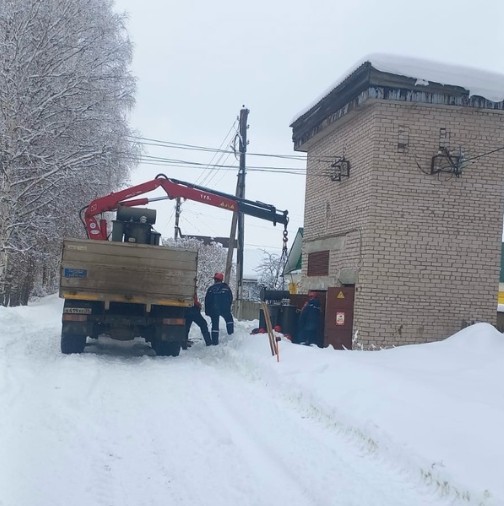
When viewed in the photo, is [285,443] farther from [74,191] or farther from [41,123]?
[74,191]

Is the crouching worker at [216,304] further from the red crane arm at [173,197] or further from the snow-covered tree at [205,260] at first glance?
the snow-covered tree at [205,260]

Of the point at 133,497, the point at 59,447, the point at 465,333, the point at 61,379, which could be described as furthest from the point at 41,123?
the point at 133,497

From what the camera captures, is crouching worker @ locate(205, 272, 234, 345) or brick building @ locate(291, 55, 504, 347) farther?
crouching worker @ locate(205, 272, 234, 345)

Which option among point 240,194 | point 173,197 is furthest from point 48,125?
point 240,194

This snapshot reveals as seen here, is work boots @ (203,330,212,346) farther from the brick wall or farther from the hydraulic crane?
the brick wall

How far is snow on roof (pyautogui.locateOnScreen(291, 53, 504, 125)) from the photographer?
12070 millimetres

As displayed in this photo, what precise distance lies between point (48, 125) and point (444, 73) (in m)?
12.1

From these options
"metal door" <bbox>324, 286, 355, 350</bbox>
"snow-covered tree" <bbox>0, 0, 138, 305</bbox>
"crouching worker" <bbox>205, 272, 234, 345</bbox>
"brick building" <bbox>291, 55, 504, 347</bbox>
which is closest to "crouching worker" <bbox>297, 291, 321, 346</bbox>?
"metal door" <bbox>324, 286, 355, 350</bbox>

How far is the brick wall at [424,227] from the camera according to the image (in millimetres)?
12289

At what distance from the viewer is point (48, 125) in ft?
63.8

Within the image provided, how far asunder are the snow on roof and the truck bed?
510cm

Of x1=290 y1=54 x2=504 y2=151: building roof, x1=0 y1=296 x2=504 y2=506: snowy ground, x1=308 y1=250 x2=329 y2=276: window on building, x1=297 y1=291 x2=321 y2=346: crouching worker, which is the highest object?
x1=290 y1=54 x2=504 y2=151: building roof

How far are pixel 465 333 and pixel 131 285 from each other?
20.1 feet

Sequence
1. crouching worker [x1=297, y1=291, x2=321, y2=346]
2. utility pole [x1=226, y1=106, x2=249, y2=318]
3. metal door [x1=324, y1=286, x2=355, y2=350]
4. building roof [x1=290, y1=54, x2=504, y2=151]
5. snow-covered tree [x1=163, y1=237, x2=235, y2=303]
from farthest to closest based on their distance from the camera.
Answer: snow-covered tree [x1=163, y1=237, x2=235, y2=303] < utility pole [x1=226, y1=106, x2=249, y2=318] < crouching worker [x1=297, y1=291, x2=321, y2=346] < metal door [x1=324, y1=286, x2=355, y2=350] < building roof [x1=290, y1=54, x2=504, y2=151]
